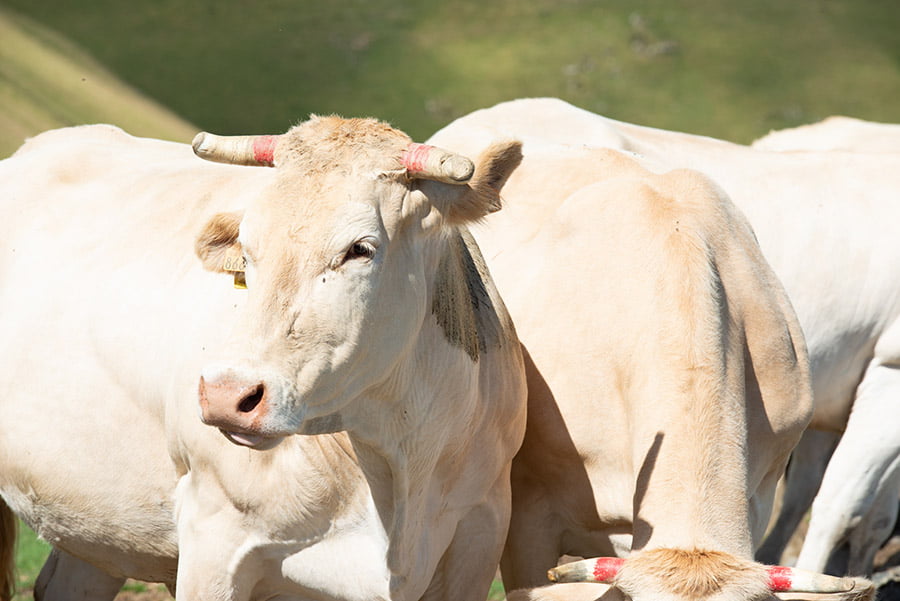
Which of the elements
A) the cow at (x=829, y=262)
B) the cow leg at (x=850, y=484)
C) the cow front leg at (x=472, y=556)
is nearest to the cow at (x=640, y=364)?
the cow front leg at (x=472, y=556)

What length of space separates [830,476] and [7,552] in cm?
364

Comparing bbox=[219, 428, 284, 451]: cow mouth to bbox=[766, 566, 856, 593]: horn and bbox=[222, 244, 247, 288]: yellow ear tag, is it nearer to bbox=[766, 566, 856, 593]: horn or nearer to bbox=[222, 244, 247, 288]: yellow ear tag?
bbox=[222, 244, 247, 288]: yellow ear tag

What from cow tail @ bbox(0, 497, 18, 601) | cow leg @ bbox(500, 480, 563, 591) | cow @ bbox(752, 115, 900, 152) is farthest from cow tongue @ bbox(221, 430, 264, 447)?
cow @ bbox(752, 115, 900, 152)

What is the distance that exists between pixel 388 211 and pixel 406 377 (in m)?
0.51

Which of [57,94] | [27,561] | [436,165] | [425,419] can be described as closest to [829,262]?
[425,419]

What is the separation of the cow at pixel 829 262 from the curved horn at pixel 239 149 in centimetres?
261

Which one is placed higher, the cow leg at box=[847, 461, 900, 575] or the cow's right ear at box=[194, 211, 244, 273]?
the cow's right ear at box=[194, 211, 244, 273]

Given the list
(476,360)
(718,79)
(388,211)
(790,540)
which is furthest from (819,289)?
(718,79)

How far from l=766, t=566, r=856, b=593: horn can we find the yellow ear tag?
5.02 ft

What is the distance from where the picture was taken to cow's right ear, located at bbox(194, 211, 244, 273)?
11.4 feet

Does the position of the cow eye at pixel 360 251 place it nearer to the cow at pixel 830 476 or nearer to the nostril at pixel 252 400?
the nostril at pixel 252 400

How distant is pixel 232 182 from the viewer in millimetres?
4289

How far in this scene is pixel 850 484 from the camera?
5.82m

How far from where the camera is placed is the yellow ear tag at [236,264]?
10.9 feet
